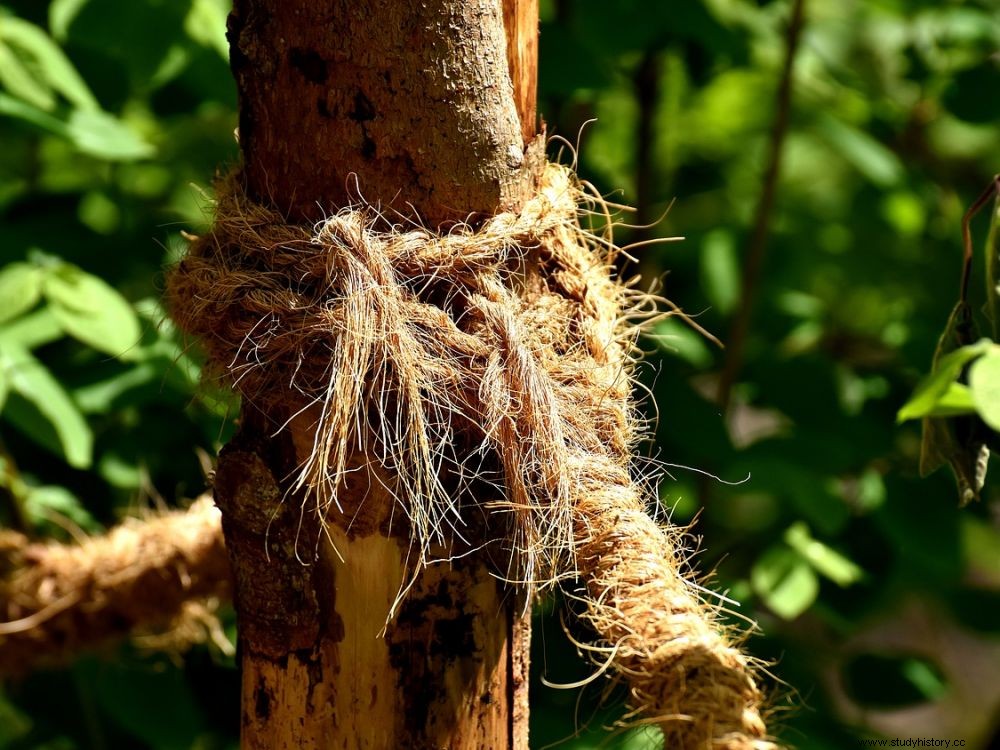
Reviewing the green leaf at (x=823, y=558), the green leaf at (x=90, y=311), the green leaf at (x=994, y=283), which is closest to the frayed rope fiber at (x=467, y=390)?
the green leaf at (x=994, y=283)

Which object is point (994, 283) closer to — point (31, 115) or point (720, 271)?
point (720, 271)

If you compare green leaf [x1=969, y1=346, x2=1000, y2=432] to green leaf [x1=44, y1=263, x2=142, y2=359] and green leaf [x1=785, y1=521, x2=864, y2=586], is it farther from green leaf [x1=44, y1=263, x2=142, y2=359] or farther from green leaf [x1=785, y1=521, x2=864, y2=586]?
green leaf [x1=44, y1=263, x2=142, y2=359]

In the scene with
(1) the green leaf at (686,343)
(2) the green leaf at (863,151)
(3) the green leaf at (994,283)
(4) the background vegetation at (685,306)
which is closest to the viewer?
(3) the green leaf at (994,283)

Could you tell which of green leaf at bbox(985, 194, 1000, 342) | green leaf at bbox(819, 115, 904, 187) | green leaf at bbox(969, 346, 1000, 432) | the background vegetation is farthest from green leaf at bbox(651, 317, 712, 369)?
green leaf at bbox(969, 346, 1000, 432)

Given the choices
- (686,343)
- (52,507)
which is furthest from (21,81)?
(686,343)

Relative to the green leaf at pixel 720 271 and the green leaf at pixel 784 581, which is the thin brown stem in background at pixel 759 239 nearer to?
the green leaf at pixel 720 271
